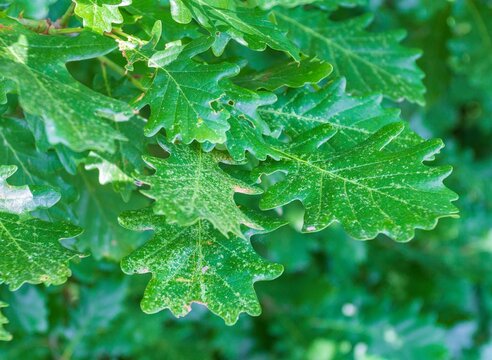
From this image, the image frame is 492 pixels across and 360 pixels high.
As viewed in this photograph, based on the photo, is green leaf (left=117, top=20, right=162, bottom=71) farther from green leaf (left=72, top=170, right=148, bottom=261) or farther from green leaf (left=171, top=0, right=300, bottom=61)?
green leaf (left=72, top=170, right=148, bottom=261)

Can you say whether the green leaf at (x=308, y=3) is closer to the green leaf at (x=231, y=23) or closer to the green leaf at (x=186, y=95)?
the green leaf at (x=231, y=23)

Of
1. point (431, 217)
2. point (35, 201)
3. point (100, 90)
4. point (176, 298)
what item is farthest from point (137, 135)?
point (431, 217)

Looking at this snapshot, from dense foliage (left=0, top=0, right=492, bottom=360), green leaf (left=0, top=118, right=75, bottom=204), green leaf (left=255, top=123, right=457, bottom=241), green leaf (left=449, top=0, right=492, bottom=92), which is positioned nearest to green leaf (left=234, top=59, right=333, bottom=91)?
dense foliage (left=0, top=0, right=492, bottom=360)

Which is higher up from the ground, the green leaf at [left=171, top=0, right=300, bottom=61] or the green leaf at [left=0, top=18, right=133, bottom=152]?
the green leaf at [left=171, top=0, right=300, bottom=61]

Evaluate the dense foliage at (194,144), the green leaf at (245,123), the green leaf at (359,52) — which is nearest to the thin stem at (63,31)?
the dense foliage at (194,144)

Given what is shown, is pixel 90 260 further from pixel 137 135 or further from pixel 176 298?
pixel 176 298
